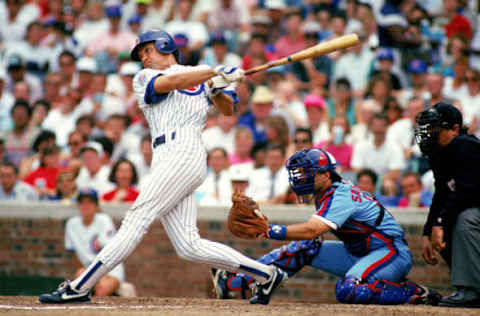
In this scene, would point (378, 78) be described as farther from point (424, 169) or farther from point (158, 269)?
point (158, 269)

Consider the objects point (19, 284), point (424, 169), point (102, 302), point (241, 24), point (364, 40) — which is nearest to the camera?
point (102, 302)

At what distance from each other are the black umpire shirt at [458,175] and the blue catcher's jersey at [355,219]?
0.36m

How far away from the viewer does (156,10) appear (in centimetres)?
1255

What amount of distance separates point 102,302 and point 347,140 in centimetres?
448

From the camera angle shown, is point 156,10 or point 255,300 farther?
point 156,10

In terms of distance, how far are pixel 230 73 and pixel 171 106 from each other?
0.47 m

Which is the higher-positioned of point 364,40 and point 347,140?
point 364,40

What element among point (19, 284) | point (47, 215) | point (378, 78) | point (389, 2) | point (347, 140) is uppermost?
point (389, 2)

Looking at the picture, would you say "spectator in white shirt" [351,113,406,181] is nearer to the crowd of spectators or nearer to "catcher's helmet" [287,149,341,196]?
the crowd of spectators

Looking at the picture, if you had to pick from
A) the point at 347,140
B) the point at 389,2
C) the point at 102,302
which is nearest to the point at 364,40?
the point at 389,2

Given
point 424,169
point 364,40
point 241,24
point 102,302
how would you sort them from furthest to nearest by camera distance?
point 241,24, point 364,40, point 424,169, point 102,302

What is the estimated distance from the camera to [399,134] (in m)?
9.24

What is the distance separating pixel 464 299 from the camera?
225 inches

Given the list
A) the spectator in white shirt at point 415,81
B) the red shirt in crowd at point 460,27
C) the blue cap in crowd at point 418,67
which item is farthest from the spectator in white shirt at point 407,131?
the red shirt in crowd at point 460,27
